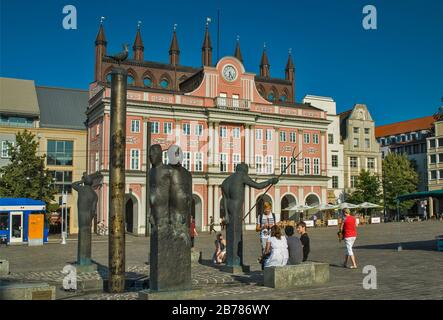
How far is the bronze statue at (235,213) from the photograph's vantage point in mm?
14922

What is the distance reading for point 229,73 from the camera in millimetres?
57875

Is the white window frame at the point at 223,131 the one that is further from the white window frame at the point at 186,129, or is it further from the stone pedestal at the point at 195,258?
the stone pedestal at the point at 195,258

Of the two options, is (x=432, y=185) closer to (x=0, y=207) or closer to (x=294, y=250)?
(x=0, y=207)

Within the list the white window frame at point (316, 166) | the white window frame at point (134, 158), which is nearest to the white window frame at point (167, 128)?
the white window frame at point (134, 158)

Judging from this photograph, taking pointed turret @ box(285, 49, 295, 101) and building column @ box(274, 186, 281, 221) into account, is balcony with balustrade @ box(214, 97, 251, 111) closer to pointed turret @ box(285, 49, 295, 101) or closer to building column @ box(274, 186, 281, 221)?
building column @ box(274, 186, 281, 221)

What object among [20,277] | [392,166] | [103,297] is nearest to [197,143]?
[392,166]

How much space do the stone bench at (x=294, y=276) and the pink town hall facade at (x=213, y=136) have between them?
39762 mm

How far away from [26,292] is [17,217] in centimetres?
2698

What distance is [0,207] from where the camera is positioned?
32312 millimetres

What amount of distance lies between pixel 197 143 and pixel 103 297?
44158 millimetres

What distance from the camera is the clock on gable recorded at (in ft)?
189

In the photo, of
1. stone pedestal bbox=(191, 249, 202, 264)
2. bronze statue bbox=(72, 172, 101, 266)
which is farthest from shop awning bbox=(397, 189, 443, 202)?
bronze statue bbox=(72, 172, 101, 266)

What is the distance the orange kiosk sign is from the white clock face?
30584 mm

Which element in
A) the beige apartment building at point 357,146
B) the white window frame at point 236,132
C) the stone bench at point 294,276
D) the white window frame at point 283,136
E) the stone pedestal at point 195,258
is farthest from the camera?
the beige apartment building at point 357,146
